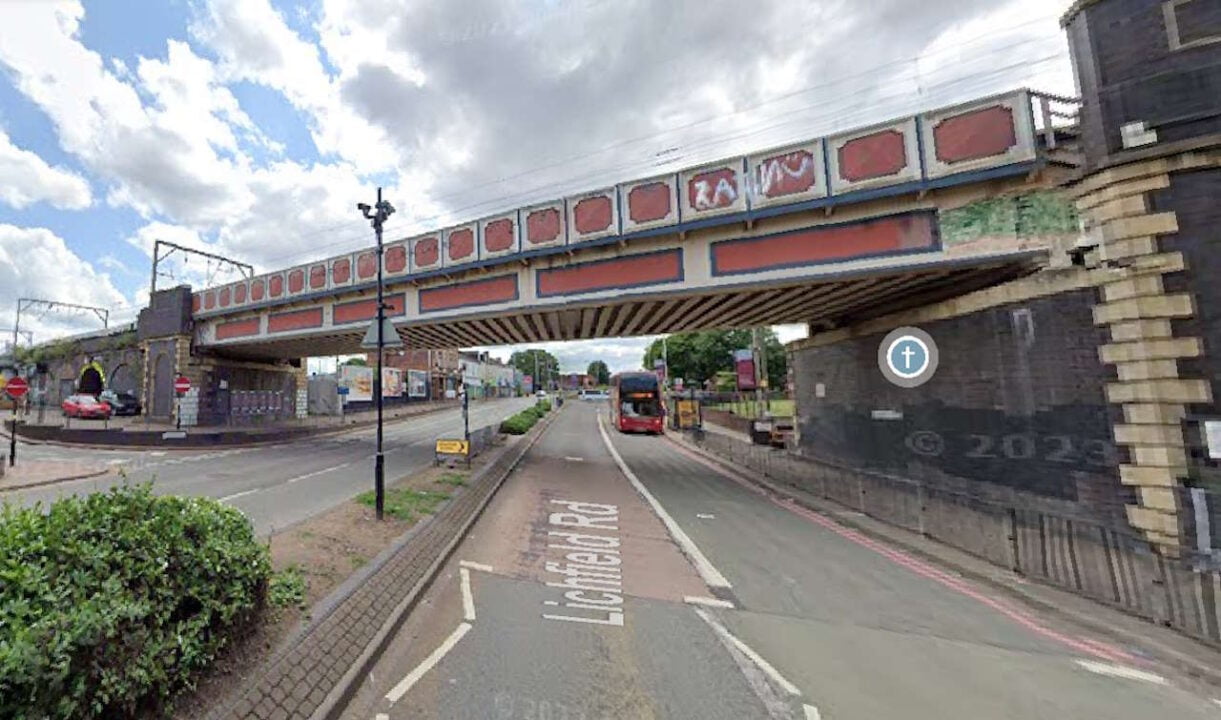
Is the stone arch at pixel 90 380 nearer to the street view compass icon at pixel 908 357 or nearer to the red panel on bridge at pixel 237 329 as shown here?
the red panel on bridge at pixel 237 329

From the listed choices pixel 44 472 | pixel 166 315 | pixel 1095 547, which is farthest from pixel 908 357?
pixel 166 315

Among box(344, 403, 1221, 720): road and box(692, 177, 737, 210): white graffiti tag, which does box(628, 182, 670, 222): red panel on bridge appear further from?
box(344, 403, 1221, 720): road

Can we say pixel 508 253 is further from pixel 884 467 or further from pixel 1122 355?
pixel 1122 355

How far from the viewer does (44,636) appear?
2609 mm

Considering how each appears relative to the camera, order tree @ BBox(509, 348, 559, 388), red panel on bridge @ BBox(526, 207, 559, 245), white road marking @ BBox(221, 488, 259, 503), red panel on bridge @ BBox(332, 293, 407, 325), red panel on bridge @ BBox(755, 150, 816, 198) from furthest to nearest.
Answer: tree @ BBox(509, 348, 559, 388)
red panel on bridge @ BBox(332, 293, 407, 325)
red panel on bridge @ BBox(526, 207, 559, 245)
red panel on bridge @ BBox(755, 150, 816, 198)
white road marking @ BBox(221, 488, 259, 503)

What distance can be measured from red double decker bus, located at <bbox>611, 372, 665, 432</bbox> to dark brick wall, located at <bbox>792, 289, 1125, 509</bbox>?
1898 cm

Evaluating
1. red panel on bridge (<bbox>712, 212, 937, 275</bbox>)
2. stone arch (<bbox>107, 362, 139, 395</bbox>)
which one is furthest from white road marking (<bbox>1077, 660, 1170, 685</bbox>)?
stone arch (<bbox>107, 362, 139, 395</bbox>)

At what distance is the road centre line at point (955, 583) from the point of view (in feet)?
18.5

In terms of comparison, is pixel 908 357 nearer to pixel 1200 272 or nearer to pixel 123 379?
pixel 1200 272

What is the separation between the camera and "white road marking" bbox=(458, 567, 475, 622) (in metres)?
5.83

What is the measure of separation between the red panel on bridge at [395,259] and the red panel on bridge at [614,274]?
5.87 m

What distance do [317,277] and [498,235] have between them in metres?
9.55

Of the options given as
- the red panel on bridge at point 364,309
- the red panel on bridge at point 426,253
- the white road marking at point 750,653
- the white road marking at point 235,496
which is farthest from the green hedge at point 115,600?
the red panel on bridge at point 364,309

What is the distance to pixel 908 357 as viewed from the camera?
13.3 m
